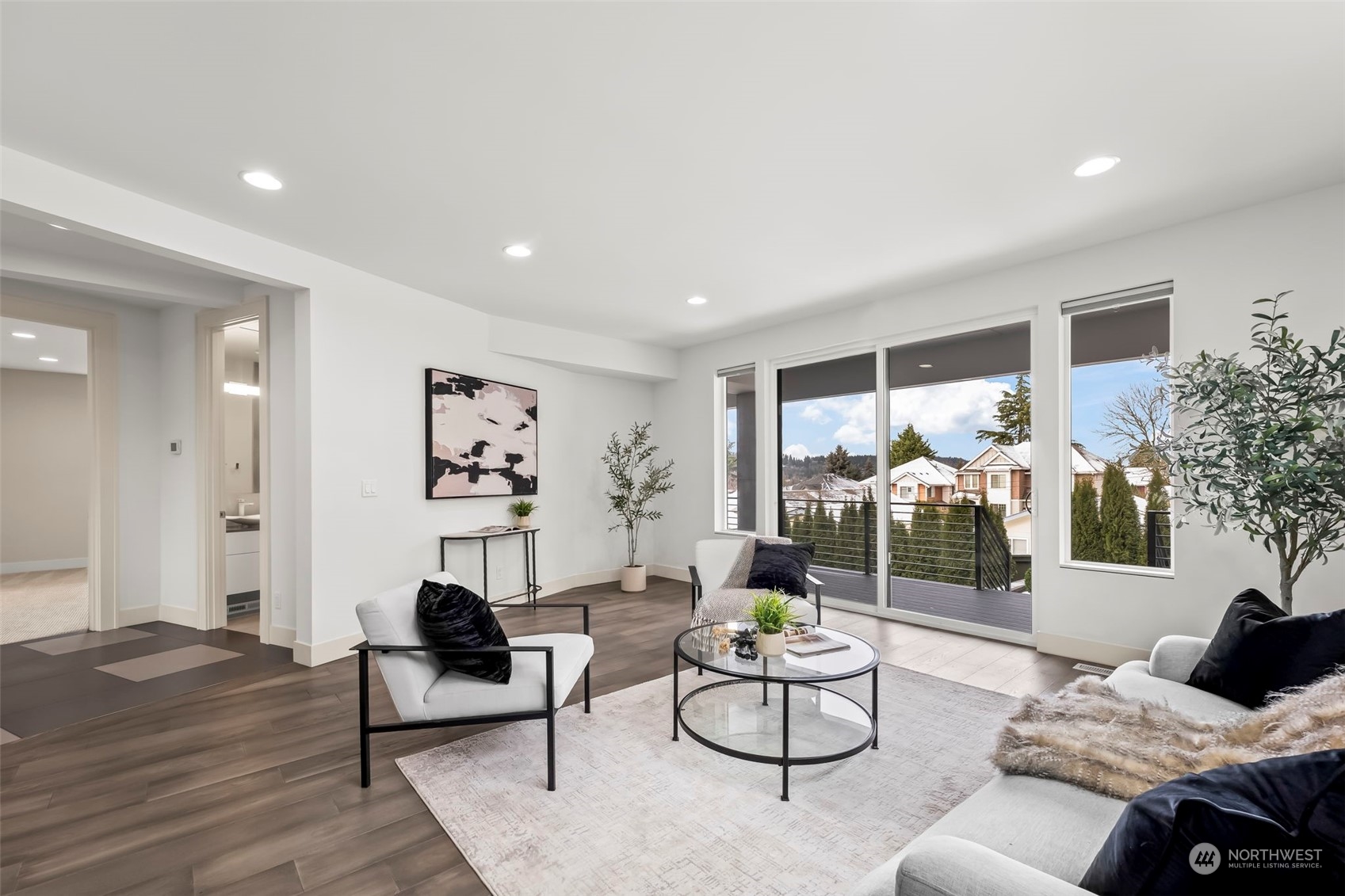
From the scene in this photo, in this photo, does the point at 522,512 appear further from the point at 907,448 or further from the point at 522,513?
the point at 907,448

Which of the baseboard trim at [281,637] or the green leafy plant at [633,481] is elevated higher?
the green leafy plant at [633,481]

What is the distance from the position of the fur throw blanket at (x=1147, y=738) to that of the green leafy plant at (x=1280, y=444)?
4.52 ft

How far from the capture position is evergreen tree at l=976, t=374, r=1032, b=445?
4.41 metres

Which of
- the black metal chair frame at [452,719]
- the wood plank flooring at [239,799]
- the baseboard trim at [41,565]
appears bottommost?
the baseboard trim at [41,565]

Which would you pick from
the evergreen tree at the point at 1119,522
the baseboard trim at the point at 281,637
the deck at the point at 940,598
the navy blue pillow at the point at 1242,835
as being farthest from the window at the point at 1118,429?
the baseboard trim at the point at 281,637

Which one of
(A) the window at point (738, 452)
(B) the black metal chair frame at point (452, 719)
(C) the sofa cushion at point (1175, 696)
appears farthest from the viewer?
(A) the window at point (738, 452)

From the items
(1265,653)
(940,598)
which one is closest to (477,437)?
(940,598)

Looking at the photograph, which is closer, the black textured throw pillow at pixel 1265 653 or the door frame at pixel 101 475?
the black textured throw pillow at pixel 1265 653

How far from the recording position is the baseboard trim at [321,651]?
3.92 meters

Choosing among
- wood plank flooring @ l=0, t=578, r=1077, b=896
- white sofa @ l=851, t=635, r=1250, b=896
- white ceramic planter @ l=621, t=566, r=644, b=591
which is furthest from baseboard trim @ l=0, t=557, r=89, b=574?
white sofa @ l=851, t=635, r=1250, b=896

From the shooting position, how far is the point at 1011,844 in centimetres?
138

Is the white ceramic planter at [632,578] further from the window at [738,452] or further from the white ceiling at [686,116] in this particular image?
the white ceiling at [686,116]

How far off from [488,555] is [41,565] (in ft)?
22.2

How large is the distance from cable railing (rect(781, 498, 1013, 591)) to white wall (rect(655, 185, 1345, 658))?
722 mm
